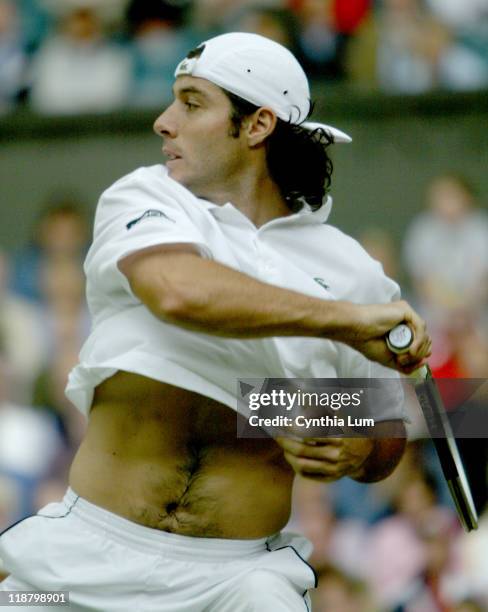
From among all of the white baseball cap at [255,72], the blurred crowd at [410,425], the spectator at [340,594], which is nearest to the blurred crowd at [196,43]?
the blurred crowd at [410,425]

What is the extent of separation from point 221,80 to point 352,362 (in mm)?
978

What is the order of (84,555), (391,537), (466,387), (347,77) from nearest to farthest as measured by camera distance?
(84,555), (466,387), (391,537), (347,77)

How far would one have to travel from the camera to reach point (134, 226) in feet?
13.8

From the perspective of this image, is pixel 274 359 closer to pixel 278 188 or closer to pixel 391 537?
pixel 278 188

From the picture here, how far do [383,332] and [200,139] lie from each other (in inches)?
37.6

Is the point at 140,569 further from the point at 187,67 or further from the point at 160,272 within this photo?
the point at 187,67

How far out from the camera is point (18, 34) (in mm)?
11062

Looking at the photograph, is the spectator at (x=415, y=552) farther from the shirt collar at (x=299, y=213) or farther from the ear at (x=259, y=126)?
the ear at (x=259, y=126)

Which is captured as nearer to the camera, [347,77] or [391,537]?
[391,537]

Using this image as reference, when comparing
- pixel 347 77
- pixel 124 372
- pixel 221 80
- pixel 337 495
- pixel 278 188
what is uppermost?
pixel 221 80

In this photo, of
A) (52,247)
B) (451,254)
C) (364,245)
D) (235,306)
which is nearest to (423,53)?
(364,245)

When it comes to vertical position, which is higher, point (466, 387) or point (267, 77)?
point (267, 77)

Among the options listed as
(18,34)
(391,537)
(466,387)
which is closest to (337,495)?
(391,537)

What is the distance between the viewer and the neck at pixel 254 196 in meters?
4.67
